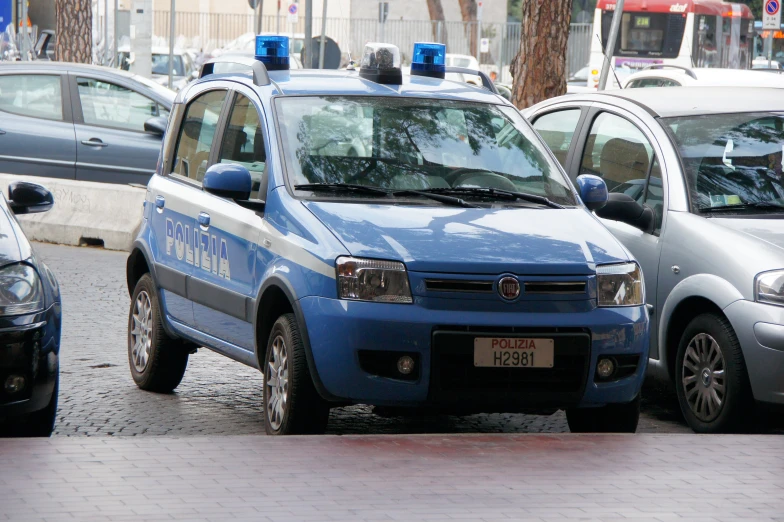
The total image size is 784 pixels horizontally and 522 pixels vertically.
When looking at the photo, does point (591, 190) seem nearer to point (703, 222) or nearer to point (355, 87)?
point (703, 222)

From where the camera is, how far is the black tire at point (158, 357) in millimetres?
7797

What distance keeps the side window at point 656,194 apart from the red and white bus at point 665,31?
31.0 metres

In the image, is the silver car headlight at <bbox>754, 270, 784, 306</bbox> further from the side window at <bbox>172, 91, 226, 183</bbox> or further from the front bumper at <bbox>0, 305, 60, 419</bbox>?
the front bumper at <bbox>0, 305, 60, 419</bbox>

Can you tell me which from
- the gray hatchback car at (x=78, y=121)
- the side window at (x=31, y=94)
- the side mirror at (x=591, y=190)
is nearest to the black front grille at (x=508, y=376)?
the side mirror at (x=591, y=190)

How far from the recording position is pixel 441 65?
8000 millimetres

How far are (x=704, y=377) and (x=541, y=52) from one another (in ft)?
30.4

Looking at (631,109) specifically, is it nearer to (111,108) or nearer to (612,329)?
(612,329)

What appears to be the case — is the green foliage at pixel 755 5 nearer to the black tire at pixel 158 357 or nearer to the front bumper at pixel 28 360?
the black tire at pixel 158 357

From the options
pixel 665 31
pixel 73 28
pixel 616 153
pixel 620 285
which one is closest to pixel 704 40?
pixel 665 31

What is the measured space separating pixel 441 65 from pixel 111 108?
7.98 meters

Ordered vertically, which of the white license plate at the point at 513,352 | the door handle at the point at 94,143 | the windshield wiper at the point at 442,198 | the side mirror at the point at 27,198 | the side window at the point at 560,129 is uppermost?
the side window at the point at 560,129

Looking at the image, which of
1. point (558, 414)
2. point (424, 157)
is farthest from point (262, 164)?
point (558, 414)

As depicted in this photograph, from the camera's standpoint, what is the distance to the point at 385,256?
583cm

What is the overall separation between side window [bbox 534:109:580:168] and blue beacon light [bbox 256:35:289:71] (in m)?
1.92
